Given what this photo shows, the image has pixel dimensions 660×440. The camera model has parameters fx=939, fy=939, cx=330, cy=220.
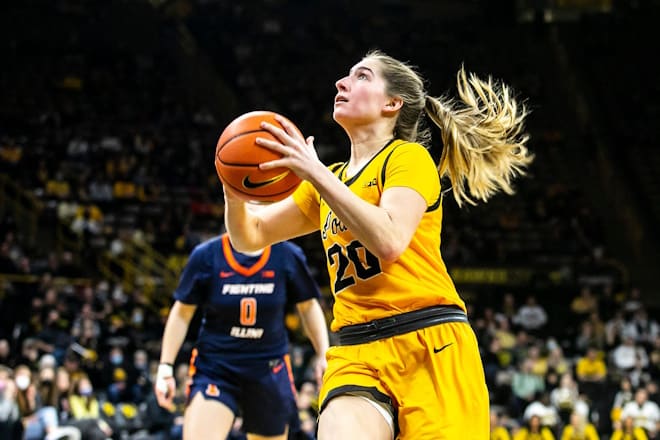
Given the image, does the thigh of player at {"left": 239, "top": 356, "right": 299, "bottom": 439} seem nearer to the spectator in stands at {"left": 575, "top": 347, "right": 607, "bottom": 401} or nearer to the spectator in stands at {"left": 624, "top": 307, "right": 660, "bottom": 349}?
the spectator in stands at {"left": 575, "top": 347, "right": 607, "bottom": 401}

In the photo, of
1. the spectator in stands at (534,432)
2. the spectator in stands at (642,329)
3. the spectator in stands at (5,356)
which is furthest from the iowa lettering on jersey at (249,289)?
the spectator in stands at (642,329)

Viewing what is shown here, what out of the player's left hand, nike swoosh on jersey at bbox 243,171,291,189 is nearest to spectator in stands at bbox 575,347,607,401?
nike swoosh on jersey at bbox 243,171,291,189

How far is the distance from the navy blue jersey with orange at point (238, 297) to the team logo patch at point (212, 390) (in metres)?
0.14

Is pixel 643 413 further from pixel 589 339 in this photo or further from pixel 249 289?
pixel 249 289

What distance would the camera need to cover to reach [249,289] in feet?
20.8

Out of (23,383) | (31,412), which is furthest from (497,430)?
(23,383)

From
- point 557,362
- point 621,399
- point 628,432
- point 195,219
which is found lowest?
point 628,432

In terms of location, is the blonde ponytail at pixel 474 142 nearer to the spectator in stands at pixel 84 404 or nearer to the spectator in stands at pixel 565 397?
the spectator in stands at pixel 84 404

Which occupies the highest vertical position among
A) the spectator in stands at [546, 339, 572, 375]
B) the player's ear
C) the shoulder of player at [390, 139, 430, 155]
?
the player's ear

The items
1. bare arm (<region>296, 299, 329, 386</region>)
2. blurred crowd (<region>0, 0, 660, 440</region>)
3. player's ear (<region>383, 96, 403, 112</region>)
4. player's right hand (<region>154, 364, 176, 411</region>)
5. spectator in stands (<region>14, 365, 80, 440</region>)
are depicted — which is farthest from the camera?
blurred crowd (<region>0, 0, 660, 440</region>)

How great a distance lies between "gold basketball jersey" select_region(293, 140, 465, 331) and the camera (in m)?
3.71

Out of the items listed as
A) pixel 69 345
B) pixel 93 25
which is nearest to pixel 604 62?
pixel 93 25

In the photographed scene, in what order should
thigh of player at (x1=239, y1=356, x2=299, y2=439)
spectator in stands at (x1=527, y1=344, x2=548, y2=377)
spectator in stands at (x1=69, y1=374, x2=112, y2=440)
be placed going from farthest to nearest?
spectator in stands at (x1=527, y1=344, x2=548, y2=377) → spectator in stands at (x1=69, y1=374, x2=112, y2=440) → thigh of player at (x1=239, y1=356, x2=299, y2=439)

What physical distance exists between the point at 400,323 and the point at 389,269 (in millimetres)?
217
